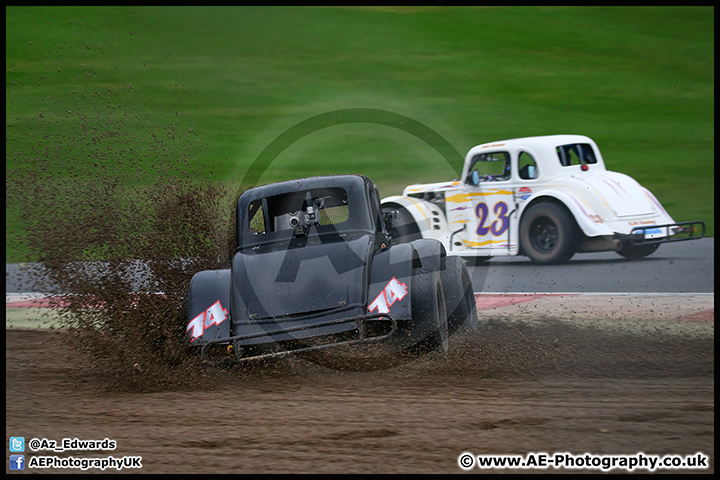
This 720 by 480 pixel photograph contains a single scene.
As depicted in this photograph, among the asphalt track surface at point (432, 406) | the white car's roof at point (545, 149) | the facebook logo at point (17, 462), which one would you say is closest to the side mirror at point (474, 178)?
the white car's roof at point (545, 149)

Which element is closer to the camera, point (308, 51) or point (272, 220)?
point (272, 220)

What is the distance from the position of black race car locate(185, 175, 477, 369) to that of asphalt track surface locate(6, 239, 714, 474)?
0.91 feet

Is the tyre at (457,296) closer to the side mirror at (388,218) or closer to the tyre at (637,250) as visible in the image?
the side mirror at (388,218)

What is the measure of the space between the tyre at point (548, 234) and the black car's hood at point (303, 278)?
5.15 metres

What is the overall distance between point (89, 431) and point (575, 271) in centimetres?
745

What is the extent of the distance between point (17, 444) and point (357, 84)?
19073 mm

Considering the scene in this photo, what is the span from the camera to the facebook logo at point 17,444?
4.23 m

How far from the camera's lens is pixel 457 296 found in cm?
639

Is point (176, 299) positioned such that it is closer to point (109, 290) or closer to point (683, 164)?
point (109, 290)

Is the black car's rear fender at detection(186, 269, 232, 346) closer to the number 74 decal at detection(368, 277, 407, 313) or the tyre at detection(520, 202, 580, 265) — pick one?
the number 74 decal at detection(368, 277, 407, 313)

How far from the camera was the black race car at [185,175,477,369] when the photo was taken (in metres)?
5.35

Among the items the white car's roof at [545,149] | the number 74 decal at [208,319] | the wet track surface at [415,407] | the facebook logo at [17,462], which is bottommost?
the facebook logo at [17,462]

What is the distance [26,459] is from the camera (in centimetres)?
407

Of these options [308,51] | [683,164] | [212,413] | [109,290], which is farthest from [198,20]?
[212,413]
